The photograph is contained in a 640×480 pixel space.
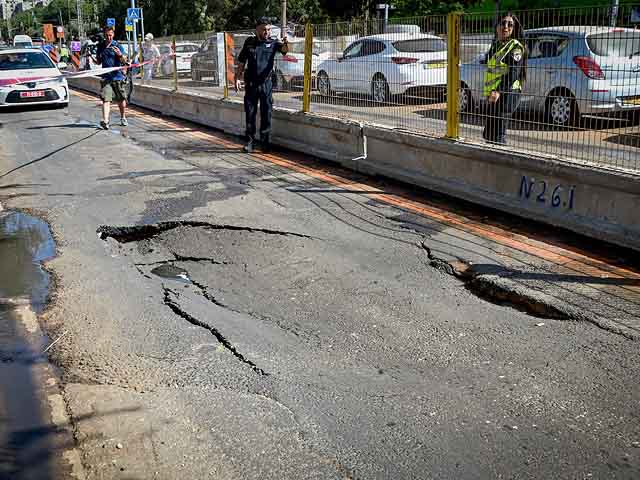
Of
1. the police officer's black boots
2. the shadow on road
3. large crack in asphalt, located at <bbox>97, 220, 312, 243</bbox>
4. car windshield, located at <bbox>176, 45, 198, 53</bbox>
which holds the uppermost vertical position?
car windshield, located at <bbox>176, 45, 198, 53</bbox>

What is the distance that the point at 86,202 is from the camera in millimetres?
8406

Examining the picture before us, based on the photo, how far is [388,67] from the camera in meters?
9.16

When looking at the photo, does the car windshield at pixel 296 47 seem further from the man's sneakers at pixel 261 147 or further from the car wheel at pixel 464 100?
the car wheel at pixel 464 100

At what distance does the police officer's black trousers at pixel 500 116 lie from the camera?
289 inches

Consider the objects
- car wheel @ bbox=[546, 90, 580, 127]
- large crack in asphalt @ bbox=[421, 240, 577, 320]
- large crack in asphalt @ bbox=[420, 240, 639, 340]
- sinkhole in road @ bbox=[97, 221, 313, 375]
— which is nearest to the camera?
large crack in asphalt @ bbox=[420, 240, 639, 340]

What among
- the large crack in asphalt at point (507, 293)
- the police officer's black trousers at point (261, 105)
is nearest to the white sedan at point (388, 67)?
the police officer's black trousers at point (261, 105)

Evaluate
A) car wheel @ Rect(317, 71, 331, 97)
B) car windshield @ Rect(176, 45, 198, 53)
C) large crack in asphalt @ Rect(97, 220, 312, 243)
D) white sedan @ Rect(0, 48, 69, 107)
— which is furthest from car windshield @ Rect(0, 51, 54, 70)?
large crack in asphalt @ Rect(97, 220, 312, 243)

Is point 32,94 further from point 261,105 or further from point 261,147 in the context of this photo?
point 261,105

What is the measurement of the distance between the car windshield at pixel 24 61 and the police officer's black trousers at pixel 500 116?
50.9ft

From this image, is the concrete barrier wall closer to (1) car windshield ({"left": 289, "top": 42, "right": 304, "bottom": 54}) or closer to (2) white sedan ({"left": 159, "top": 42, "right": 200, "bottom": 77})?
(1) car windshield ({"left": 289, "top": 42, "right": 304, "bottom": 54})

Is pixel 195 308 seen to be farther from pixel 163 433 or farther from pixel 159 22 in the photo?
pixel 159 22

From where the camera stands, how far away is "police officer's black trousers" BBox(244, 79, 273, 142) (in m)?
11.5

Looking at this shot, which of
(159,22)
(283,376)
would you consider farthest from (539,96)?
(159,22)

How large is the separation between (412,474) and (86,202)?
629 centimetres
